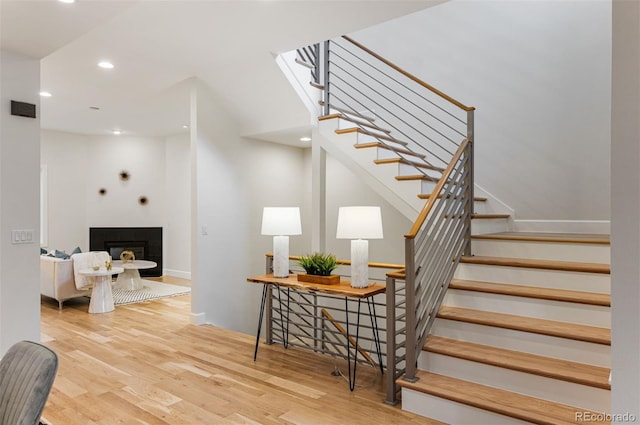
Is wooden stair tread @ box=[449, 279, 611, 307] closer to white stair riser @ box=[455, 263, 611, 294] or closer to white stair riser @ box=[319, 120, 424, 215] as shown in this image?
white stair riser @ box=[455, 263, 611, 294]

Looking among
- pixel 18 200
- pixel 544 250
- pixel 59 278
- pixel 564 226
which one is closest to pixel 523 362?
pixel 544 250

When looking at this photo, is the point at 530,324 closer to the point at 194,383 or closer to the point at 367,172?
the point at 367,172

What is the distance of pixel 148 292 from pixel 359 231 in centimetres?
496

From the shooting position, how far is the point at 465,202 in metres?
3.67

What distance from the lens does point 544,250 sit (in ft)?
11.3

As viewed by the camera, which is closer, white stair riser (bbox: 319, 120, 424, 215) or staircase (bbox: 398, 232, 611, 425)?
staircase (bbox: 398, 232, 611, 425)

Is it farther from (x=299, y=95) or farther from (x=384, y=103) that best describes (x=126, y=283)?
(x=384, y=103)

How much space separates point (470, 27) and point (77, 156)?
7328 millimetres

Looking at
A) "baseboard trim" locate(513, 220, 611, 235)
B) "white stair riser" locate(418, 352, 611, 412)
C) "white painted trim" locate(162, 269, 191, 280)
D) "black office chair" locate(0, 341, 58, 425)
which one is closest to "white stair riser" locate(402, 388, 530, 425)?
"white stair riser" locate(418, 352, 611, 412)

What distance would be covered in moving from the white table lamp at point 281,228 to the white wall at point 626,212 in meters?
2.46

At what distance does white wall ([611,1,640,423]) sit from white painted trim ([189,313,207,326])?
4.23 m

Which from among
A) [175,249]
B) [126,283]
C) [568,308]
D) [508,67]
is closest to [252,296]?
[126,283]

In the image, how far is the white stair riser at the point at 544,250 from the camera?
3.21 metres

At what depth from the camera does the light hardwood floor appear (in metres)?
2.64
